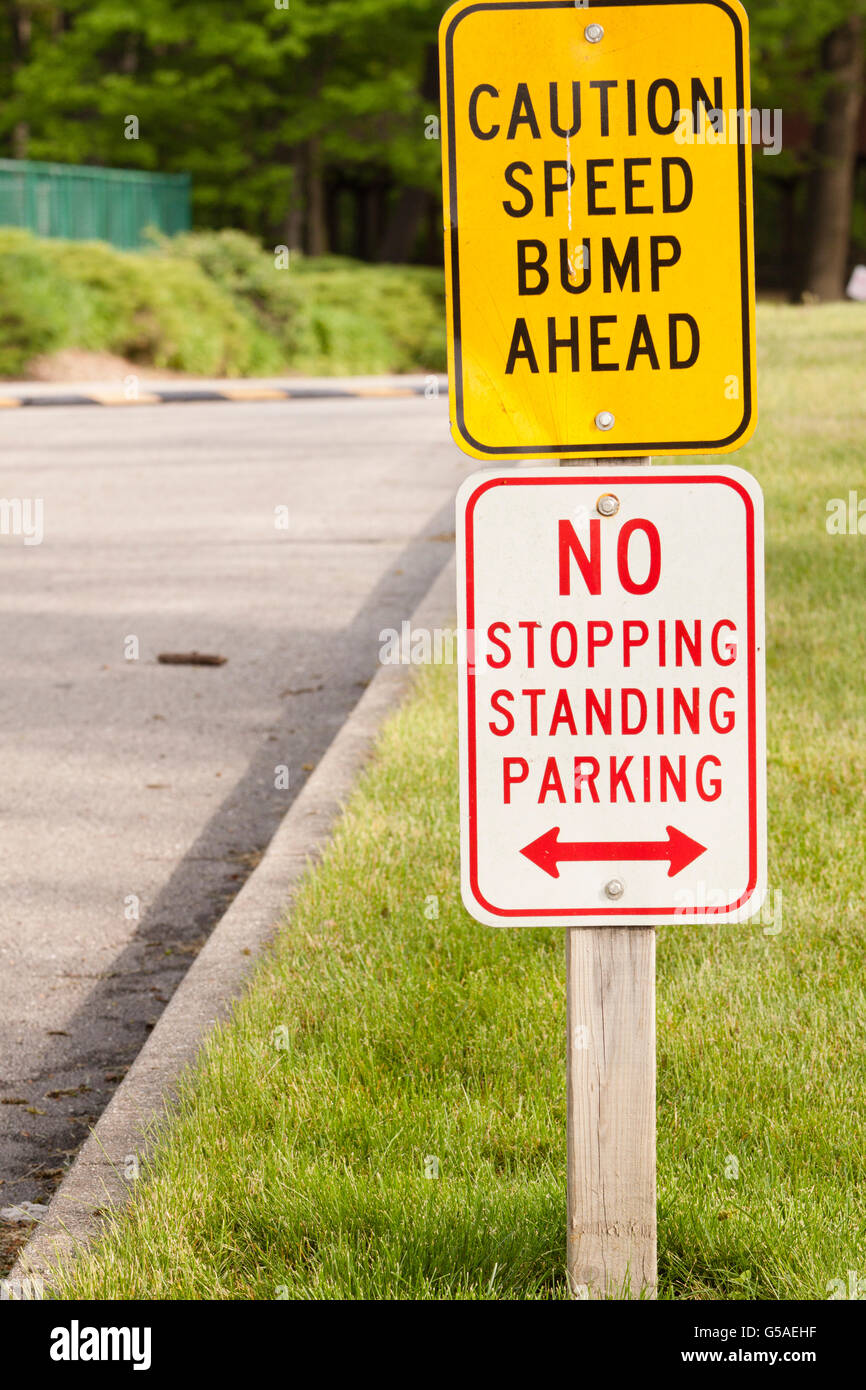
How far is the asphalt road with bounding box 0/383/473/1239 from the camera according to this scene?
14.3 ft

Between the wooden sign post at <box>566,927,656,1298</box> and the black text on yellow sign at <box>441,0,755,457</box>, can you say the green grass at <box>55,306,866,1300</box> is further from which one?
the black text on yellow sign at <box>441,0,755,457</box>

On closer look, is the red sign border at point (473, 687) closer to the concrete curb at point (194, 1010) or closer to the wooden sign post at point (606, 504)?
the wooden sign post at point (606, 504)

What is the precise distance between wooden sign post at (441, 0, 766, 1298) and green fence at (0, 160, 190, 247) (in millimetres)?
28725

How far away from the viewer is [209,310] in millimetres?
27172

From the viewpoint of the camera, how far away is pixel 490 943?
4.12 metres

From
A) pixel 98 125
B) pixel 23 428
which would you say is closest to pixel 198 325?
pixel 23 428

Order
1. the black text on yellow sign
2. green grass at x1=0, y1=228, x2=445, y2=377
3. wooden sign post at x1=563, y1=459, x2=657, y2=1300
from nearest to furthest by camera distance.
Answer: the black text on yellow sign < wooden sign post at x1=563, y1=459, x2=657, y2=1300 < green grass at x1=0, y1=228, x2=445, y2=377

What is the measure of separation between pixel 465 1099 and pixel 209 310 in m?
25.0

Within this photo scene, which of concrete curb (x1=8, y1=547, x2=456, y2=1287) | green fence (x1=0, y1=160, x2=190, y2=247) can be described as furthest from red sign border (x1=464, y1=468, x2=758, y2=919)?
green fence (x1=0, y1=160, x2=190, y2=247)

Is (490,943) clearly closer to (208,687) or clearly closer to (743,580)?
(743,580)

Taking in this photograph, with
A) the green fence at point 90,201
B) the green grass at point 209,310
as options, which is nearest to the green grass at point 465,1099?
the green grass at point 209,310

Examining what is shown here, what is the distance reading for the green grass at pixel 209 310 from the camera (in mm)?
25375

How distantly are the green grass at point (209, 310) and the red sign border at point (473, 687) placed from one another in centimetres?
2388
